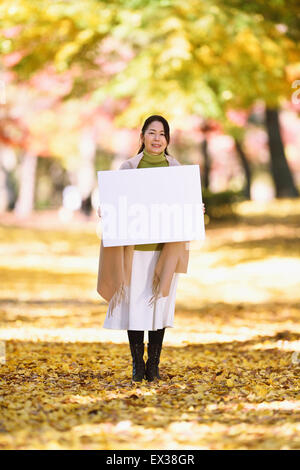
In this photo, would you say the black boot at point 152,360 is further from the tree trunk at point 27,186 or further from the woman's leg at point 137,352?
the tree trunk at point 27,186

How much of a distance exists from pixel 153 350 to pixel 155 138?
5.33ft

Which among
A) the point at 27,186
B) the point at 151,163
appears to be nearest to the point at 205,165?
the point at 27,186

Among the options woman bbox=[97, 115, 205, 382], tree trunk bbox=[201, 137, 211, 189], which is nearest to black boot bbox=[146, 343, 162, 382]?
woman bbox=[97, 115, 205, 382]

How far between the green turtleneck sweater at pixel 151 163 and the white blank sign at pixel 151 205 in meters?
0.18

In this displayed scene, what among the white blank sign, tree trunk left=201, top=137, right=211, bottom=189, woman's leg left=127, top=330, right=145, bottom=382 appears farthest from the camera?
tree trunk left=201, top=137, right=211, bottom=189

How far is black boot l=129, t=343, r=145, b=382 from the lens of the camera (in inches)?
222

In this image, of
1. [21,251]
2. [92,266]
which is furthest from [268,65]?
[21,251]

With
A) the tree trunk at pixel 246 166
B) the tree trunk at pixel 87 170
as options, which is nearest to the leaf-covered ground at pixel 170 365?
the tree trunk at pixel 246 166

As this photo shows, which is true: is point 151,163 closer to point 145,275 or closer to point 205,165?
point 145,275

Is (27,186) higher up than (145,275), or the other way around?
(27,186)

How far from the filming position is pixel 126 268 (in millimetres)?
5484

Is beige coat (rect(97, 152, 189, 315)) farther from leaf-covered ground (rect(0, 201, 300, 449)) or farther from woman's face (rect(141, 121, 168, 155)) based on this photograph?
leaf-covered ground (rect(0, 201, 300, 449))

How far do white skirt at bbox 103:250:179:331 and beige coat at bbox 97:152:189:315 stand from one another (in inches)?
1.6
